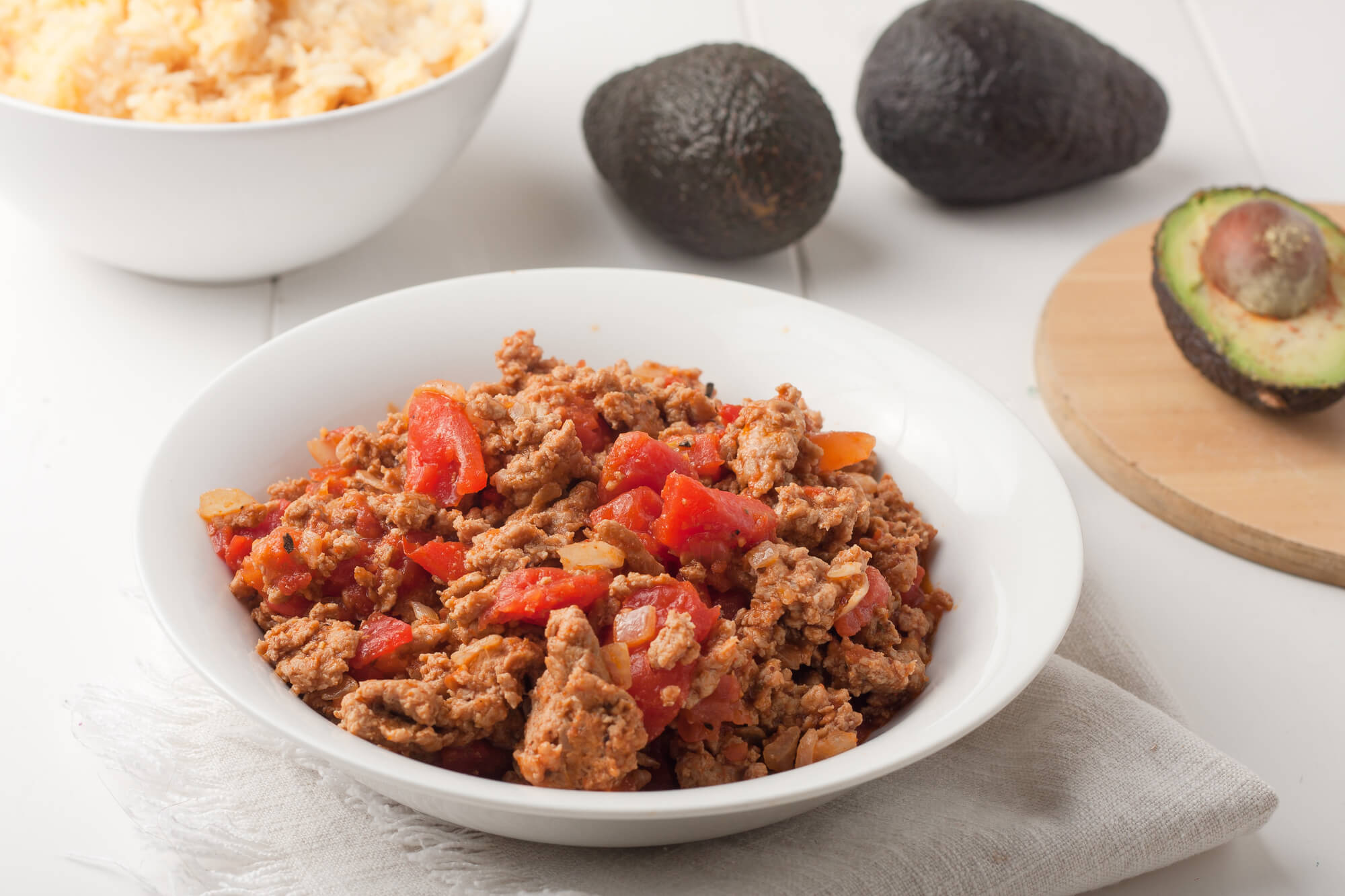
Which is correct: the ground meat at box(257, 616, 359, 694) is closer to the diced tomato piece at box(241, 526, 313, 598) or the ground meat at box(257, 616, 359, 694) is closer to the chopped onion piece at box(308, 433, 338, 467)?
the diced tomato piece at box(241, 526, 313, 598)

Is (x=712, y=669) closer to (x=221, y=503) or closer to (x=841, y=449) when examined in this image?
(x=841, y=449)

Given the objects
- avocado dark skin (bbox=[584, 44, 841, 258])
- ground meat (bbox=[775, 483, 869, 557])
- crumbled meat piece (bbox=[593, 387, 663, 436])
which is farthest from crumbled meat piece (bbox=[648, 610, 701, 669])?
avocado dark skin (bbox=[584, 44, 841, 258])

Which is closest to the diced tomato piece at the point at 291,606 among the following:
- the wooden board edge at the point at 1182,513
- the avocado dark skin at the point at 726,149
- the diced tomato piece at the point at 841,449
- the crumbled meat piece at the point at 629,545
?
the crumbled meat piece at the point at 629,545

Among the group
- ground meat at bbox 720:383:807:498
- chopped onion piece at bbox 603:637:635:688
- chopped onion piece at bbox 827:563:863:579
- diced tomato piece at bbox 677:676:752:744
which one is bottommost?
chopped onion piece at bbox 827:563:863:579

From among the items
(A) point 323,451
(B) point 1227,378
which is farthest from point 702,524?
(B) point 1227,378

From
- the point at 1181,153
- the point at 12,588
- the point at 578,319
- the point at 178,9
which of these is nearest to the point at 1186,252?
the point at 1181,153

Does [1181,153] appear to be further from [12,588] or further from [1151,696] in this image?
[12,588]
